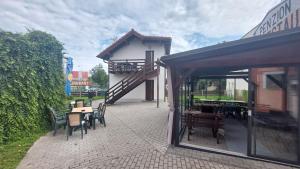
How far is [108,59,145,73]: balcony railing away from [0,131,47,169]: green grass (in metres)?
11.2

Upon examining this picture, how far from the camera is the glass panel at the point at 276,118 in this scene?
3.69 meters

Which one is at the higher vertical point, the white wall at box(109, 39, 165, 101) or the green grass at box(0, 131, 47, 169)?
the white wall at box(109, 39, 165, 101)

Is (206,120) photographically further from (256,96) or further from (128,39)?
(128,39)

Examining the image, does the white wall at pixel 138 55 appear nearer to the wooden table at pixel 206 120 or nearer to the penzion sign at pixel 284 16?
the penzion sign at pixel 284 16

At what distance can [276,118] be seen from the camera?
4703 mm

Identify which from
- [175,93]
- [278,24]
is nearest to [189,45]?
[278,24]

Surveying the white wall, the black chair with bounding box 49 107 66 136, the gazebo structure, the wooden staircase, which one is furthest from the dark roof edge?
the white wall

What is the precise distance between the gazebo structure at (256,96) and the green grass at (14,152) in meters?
4.01

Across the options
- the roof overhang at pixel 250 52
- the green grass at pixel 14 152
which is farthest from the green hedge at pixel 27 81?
the roof overhang at pixel 250 52

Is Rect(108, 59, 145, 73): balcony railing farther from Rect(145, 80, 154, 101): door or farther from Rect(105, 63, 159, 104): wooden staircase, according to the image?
Rect(145, 80, 154, 101): door

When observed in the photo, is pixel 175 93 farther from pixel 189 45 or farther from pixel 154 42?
pixel 189 45

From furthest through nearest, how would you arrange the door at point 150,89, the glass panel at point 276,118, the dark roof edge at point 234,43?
the door at point 150,89 → the glass panel at point 276,118 → the dark roof edge at point 234,43

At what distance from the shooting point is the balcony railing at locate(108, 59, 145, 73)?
52.0 feet

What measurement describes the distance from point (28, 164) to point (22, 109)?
2.38 m
